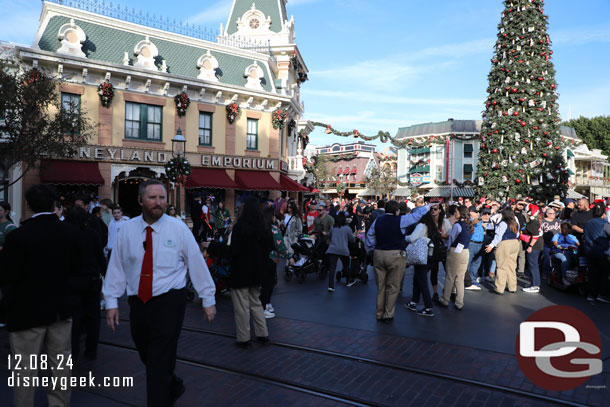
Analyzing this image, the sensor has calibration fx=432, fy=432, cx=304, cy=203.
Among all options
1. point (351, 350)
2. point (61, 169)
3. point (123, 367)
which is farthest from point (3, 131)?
point (351, 350)

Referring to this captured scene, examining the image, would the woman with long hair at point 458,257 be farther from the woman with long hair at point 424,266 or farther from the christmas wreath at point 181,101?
the christmas wreath at point 181,101

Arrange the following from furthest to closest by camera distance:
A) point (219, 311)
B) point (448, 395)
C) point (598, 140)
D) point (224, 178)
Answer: point (598, 140)
point (224, 178)
point (219, 311)
point (448, 395)

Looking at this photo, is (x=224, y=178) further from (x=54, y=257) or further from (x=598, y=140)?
(x=598, y=140)

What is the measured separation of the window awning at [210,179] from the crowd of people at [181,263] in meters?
9.31

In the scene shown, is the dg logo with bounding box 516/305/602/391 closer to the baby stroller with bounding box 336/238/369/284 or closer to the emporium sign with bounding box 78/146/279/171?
the baby stroller with bounding box 336/238/369/284

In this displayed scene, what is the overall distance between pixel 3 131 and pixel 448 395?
1581 centimetres

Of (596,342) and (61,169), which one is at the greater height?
(61,169)

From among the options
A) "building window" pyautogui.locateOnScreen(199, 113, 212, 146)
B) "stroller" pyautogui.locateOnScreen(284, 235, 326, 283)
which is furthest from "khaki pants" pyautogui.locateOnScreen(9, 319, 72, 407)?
"building window" pyautogui.locateOnScreen(199, 113, 212, 146)

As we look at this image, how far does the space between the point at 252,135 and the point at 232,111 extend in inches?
72.6

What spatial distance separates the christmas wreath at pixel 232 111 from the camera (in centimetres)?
2162

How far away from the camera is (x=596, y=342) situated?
5.76 meters

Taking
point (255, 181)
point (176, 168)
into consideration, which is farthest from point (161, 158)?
point (176, 168)

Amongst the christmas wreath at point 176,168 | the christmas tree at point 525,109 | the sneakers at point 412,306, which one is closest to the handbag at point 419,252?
the sneakers at point 412,306

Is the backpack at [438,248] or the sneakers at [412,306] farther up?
the backpack at [438,248]
